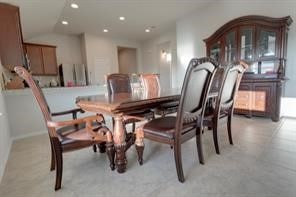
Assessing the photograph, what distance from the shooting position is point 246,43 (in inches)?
143

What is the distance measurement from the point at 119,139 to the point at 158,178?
1.65ft

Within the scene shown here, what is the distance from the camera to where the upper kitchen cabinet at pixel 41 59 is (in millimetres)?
5164

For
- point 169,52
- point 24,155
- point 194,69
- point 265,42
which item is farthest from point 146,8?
point 24,155

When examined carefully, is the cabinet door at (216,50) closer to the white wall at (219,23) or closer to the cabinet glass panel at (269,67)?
the white wall at (219,23)

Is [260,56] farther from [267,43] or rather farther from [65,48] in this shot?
[65,48]

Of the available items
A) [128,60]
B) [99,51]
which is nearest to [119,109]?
[99,51]

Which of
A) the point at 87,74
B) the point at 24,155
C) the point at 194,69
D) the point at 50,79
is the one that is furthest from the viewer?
the point at 87,74

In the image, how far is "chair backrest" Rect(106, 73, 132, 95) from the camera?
262 cm

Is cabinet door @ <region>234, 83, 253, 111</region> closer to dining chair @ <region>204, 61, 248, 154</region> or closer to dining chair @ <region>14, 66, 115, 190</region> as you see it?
dining chair @ <region>204, 61, 248, 154</region>

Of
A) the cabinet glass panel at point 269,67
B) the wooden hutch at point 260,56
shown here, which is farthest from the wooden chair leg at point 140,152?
the cabinet glass panel at point 269,67

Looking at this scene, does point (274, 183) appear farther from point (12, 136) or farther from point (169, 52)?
point (169, 52)

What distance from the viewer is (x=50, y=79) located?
6.00 metres

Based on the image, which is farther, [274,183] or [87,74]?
[87,74]

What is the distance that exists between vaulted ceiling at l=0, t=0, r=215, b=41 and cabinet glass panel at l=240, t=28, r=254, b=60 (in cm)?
145
